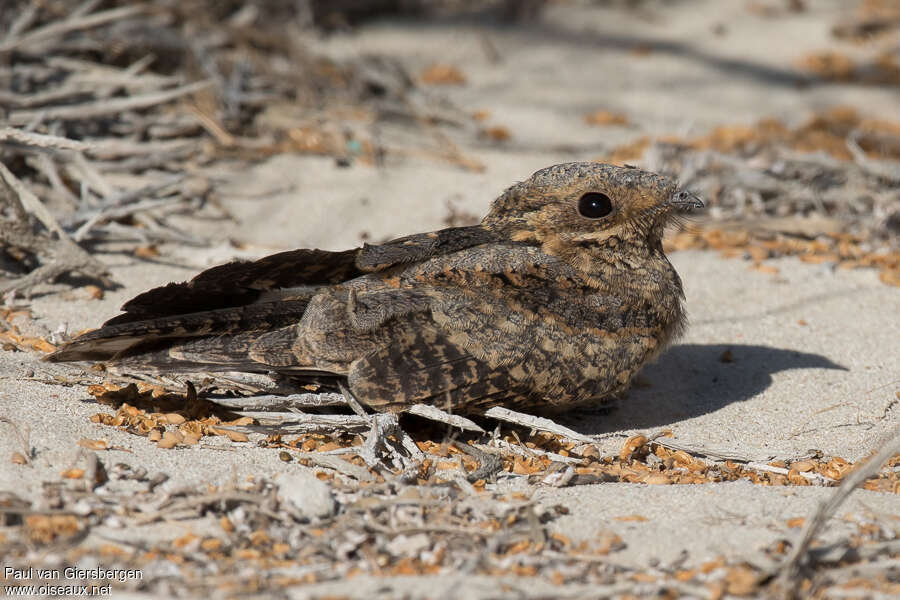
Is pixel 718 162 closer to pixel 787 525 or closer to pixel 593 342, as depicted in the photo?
pixel 593 342

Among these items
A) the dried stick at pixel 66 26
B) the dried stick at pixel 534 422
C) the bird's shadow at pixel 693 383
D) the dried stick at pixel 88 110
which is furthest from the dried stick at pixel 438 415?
the dried stick at pixel 66 26

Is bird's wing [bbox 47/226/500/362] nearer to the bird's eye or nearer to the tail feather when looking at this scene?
the tail feather

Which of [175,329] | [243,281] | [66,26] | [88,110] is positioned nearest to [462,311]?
[243,281]

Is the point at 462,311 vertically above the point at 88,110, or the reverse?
the point at 88,110

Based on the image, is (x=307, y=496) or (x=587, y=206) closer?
(x=307, y=496)

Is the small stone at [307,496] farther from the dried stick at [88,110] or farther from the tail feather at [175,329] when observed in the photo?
the dried stick at [88,110]

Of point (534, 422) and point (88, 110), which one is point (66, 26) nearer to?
point (88, 110)
